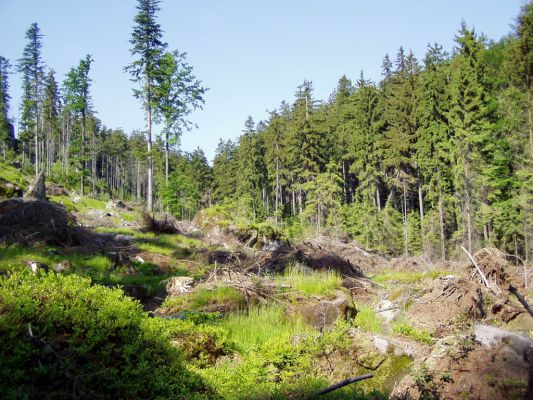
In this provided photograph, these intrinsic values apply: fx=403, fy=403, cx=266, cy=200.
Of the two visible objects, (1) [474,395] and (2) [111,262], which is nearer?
(1) [474,395]

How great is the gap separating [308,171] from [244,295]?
4128cm

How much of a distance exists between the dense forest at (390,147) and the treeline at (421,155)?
144mm

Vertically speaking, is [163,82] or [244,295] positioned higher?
[163,82]

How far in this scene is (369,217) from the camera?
1470 inches

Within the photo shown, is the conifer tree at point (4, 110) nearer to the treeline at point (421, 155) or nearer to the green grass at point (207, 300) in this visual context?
the treeline at point (421, 155)

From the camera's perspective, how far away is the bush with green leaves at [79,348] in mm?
2631

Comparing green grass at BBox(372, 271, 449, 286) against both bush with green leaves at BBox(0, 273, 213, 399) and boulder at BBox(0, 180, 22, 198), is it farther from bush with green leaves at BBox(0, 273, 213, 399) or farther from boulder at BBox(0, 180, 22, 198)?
boulder at BBox(0, 180, 22, 198)

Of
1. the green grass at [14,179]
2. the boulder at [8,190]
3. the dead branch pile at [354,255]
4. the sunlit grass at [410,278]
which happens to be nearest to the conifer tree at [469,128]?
the dead branch pile at [354,255]

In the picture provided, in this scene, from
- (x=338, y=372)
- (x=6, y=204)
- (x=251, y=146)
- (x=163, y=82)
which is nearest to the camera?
(x=338, y=372)

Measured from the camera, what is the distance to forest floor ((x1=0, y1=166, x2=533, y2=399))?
12.1 feet

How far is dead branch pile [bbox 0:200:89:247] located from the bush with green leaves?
368 inches

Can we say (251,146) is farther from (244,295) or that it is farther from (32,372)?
(32,372)

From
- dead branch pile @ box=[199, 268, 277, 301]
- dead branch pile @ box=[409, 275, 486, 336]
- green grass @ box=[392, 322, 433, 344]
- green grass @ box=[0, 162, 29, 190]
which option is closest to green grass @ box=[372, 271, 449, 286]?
dead branch pile @ box=[409, 275, 486, 336]

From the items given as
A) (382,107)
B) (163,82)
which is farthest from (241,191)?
(163,82)
